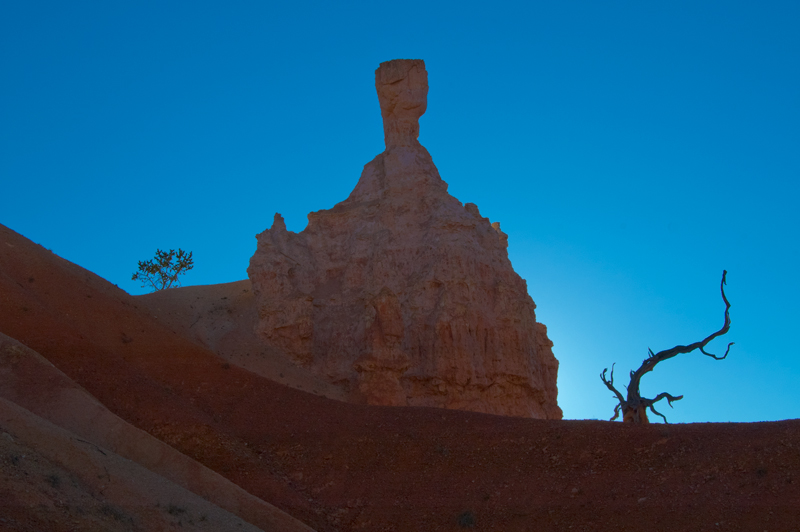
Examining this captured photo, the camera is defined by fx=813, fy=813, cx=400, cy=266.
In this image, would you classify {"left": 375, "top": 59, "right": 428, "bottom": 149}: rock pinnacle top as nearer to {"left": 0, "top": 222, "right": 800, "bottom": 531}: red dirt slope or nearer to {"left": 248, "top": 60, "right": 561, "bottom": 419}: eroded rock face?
{"left": 248, "top": 60, "right": 561, "bottom": 419}: eroded rock face

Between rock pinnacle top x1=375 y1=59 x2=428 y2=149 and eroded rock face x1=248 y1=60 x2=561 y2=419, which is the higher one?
rock pinnacle top x1=375 y1=59 x2=428 y2=149

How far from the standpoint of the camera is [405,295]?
124 feet

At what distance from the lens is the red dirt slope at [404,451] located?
1870 centimetres

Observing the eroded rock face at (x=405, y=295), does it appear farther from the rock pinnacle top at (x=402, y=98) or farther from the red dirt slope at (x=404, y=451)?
the red dirt slope at (x=404, y=451)

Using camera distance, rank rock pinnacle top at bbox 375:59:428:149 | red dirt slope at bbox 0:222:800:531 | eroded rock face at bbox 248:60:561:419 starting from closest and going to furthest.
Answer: red dirt slope at bbox 0:222:800:531, eroded rock face at bbox 248:60:561:419, rock pinnacle top at bbox 375:59:428:149

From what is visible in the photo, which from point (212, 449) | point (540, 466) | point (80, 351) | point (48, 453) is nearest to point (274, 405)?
point (212, 449)

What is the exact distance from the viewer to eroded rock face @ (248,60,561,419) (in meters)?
35.7

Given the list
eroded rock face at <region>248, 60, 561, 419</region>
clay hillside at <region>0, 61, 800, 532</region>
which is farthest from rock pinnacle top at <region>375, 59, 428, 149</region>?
clay hillside at <region>0, 61, 800, 532</region>

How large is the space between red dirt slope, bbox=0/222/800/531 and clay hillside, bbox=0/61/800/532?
0.21 feet

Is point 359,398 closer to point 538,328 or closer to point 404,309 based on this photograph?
point 404,309

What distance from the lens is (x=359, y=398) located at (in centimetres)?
3456

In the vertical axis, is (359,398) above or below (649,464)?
above

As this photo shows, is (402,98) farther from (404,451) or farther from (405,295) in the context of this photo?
(404,451)

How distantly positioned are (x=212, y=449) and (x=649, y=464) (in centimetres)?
1175
